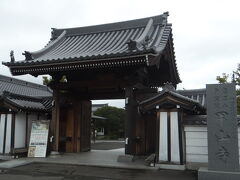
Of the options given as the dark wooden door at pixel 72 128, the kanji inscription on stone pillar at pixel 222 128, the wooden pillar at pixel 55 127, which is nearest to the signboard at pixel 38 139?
the wooden pillar at pixel 55 127

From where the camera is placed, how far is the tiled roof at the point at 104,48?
10836 millimetres

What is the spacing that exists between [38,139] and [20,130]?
1.28 meters

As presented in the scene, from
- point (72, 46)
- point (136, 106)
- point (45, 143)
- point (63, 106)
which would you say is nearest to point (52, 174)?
point (45, 143)

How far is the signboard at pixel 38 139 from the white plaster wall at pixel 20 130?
0.71 m

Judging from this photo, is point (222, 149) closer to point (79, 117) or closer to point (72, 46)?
point (79, 117)

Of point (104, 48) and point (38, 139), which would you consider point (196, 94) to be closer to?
point (104, 48)

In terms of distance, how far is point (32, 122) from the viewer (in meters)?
13.9

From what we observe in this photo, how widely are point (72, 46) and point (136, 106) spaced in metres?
4.68

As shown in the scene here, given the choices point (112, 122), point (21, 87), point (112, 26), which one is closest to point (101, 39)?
point (112, 26)

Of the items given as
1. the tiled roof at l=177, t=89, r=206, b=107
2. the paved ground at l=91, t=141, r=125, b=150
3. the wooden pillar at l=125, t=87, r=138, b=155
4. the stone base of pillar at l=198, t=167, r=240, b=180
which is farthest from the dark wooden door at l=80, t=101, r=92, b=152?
the stone base of pillar at l=198, t=167, r=240, b=180

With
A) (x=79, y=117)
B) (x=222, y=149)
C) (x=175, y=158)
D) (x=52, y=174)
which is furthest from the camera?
(x=79, y=117)

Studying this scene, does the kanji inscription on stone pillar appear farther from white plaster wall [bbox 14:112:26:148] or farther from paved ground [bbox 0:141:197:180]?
white plaster wall [bbox 14:112:26:148]

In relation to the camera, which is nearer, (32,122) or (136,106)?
(136,106)

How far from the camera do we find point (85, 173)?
9.44 meters
